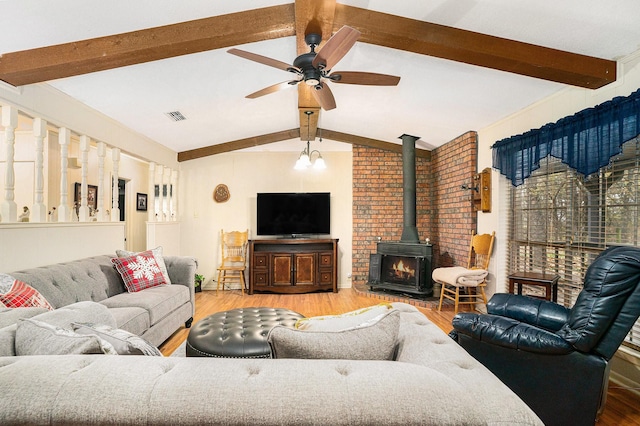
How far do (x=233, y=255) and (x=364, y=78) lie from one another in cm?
414

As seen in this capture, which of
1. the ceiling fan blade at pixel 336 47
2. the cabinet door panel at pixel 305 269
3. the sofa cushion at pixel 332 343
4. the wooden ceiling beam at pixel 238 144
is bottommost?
the cabinet door panel at pixel 305 269

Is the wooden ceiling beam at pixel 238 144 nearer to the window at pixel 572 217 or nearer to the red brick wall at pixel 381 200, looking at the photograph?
the red brick wall at pixel 381 200

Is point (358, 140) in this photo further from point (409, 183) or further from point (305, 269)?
point (305, 269)

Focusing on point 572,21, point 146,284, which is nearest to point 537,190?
point 572,21

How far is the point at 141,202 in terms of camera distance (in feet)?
22.0

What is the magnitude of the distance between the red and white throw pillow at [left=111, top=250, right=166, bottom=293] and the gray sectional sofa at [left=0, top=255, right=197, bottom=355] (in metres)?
0.08

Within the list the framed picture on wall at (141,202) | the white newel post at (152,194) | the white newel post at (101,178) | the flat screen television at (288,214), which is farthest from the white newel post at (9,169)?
the framed picture on wall at (141,202)

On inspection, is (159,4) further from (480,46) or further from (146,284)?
(146,284)

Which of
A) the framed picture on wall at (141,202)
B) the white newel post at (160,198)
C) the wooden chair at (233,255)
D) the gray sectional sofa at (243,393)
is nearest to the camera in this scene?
the gray sectional sofa at (243,393)

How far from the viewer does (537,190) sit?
3.49 meters

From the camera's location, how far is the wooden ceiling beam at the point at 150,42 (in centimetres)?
241

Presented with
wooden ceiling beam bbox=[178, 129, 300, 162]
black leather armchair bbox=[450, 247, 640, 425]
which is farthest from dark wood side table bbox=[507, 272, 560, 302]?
wooden ceiling beam bbox=[178, 129, 300, 162]

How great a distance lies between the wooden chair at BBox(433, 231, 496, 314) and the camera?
3.97 meters

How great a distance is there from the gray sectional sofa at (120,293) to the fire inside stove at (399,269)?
2.82 meters
